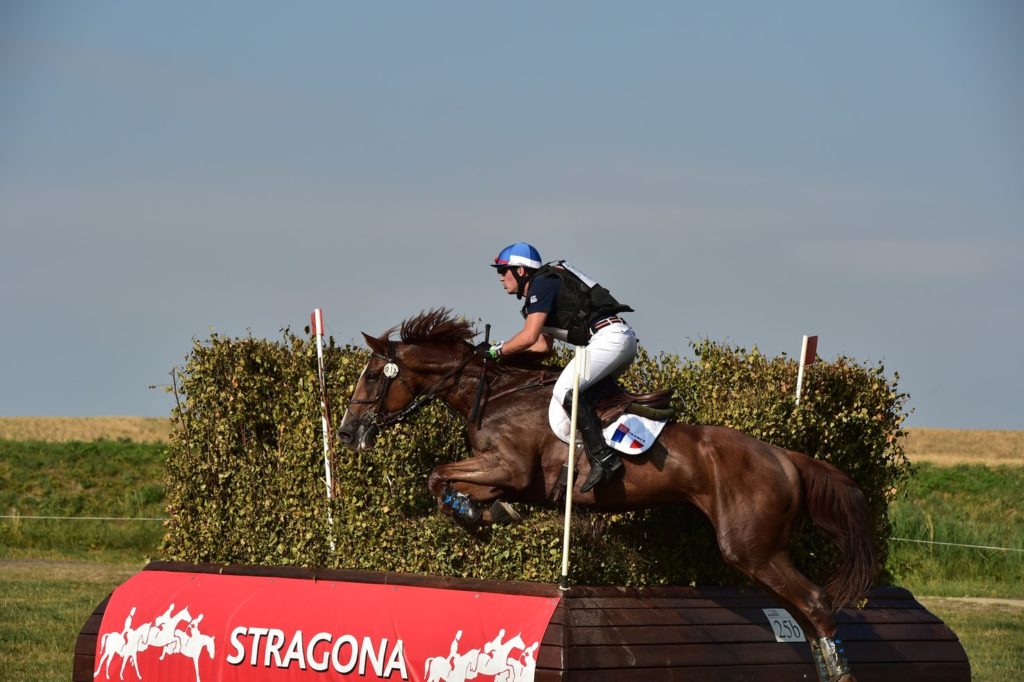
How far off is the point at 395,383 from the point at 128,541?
1735 centimetres

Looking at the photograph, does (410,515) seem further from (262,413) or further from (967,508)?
(967,508)

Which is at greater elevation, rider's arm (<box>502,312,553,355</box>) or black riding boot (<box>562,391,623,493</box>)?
rider's arm (<box>502,312,553,355</box>)

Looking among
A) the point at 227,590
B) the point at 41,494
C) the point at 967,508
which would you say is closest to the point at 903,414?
the point at 227,590

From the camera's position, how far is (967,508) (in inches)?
1047

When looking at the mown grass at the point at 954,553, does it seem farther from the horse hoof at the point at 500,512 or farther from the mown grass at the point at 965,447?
the horse hoof at the point at 500,512

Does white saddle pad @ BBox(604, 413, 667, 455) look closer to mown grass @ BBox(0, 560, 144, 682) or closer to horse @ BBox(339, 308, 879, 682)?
horse @ BBox(339, 308, 879, 682)

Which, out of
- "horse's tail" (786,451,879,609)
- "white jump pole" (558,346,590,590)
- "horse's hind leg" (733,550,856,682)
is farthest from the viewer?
"horse's tail" (786,451,879,609)

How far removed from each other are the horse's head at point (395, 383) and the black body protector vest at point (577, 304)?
0.62 meters

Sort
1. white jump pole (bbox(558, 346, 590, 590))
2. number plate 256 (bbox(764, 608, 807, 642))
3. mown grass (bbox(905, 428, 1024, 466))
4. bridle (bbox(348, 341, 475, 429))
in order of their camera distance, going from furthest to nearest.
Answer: mown grass (bbox(905, 428, 1024, 466))
number plate 256 (bbox(764, 608, 807, 642))
bridle (bbox(348, 341, 475, 429))
white jump pole (bbox(558, 346, 590, 590))

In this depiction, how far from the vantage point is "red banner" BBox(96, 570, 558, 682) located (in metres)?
7.84

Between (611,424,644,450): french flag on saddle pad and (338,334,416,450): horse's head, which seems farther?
(338,334,416,450): horse's head

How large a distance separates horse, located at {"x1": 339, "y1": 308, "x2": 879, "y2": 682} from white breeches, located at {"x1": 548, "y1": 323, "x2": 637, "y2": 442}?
0.45 ft

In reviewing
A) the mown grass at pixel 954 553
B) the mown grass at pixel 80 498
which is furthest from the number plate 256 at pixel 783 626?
the mown grass at pixel 80 498

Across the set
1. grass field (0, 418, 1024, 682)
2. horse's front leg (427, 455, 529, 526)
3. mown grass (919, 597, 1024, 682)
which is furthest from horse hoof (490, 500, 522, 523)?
mown grass (919, 597, 1024, 682)
